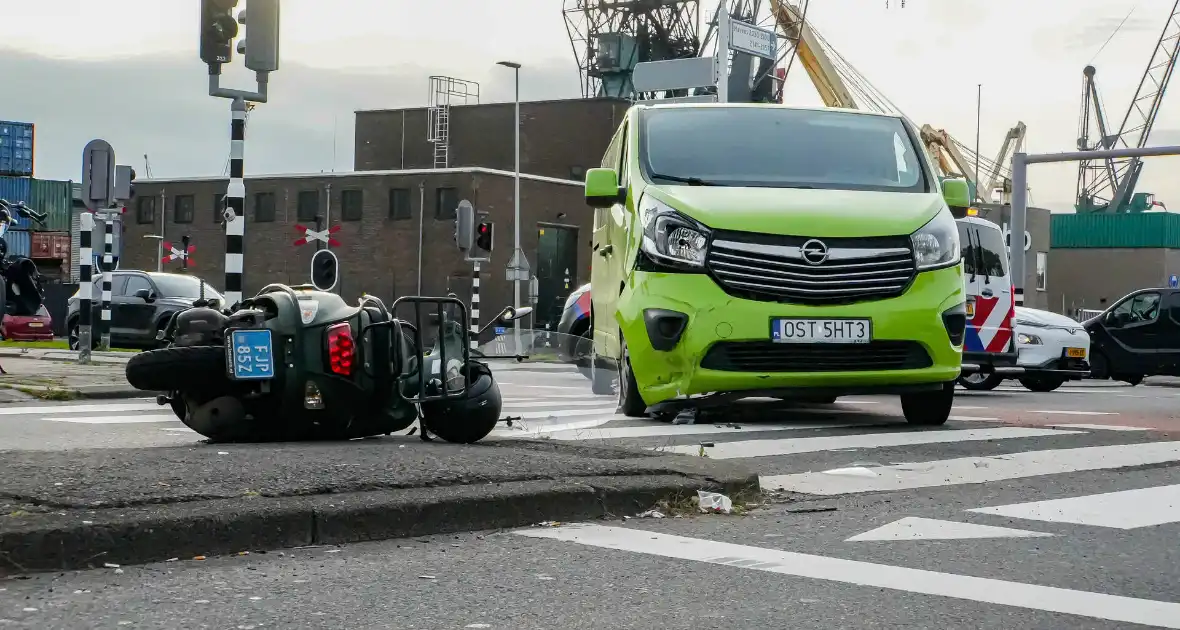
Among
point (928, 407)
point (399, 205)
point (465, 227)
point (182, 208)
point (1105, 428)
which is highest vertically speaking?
point (399, 205)

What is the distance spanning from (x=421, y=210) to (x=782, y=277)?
171 ft

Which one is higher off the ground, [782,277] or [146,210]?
[146,210]

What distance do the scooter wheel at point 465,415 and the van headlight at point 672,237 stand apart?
178 cm

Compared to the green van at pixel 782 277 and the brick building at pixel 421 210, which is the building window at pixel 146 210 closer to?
the brick building at pixel 421 210

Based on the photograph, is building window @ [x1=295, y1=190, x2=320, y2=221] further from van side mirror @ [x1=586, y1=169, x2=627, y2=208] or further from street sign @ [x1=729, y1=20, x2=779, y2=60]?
van side mirror @ [x1=586, y1=169, x2=627, y2=208]

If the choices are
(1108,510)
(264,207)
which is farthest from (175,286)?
(264,207)

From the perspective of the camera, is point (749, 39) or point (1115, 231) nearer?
point (749, 39)

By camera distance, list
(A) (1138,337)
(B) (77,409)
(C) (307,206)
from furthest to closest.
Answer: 1. (C) (307,206)
2. (A) (1138,337)
3. (B) (77,409)

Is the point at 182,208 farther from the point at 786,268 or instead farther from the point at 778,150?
the point at 786,268

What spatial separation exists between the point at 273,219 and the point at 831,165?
57695 mm

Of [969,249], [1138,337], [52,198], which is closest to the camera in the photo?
[969,249]

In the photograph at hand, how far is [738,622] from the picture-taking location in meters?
3.75

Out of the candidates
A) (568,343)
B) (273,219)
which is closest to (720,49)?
(568,343)

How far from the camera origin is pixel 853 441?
8.73m
